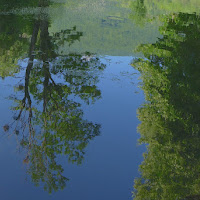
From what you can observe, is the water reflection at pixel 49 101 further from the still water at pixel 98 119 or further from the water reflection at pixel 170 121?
the water reflection at pixel 170 121

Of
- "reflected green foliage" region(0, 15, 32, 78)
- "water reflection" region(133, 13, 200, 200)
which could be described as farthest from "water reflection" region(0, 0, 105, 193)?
"water reflection" region(133, 13, 200, 200)

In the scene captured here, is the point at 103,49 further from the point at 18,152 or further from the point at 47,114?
the point at 18,152

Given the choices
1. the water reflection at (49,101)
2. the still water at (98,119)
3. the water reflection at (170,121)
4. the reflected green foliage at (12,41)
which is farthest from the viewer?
the reflected green foliage at (12,41)

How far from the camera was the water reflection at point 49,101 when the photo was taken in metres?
11.2

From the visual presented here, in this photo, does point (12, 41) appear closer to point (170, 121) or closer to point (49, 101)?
point (49, 101)

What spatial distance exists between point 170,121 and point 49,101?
5.81 m

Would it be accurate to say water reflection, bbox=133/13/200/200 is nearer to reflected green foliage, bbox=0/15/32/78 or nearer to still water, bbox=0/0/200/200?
still water, bbox=0/0/200/200

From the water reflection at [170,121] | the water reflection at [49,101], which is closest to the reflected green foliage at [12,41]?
the water reflection at [49,101]

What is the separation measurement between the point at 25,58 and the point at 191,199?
594 inches

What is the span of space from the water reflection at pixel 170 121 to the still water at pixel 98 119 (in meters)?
0.04

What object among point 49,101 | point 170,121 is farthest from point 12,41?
point 170,121

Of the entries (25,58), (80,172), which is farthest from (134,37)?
(80,172)

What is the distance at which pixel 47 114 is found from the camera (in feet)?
45.6

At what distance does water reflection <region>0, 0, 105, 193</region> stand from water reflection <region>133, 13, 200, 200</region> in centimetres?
247
